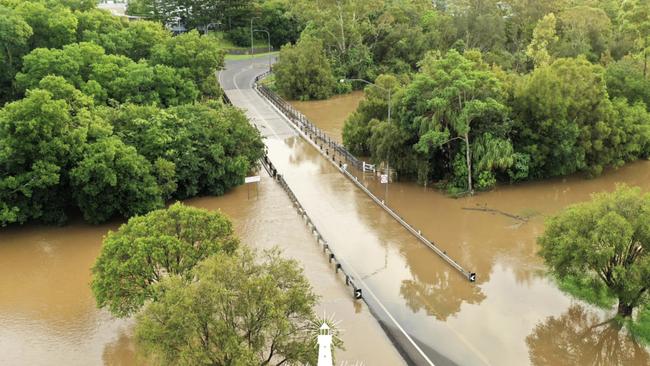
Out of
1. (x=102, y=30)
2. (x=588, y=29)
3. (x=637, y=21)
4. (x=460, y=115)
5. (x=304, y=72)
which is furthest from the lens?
(x=304, y=72)

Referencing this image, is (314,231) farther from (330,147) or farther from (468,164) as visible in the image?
(330,147)

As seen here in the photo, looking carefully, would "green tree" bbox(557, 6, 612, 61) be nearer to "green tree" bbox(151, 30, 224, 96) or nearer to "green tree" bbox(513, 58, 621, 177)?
"green tree" bbox(513, 58, 621, 177)

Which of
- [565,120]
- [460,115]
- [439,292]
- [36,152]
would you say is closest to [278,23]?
[460,115]

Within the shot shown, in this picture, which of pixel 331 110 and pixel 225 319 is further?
pixel 331 110

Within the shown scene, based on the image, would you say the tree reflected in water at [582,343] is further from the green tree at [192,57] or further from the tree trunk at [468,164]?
the green tree at [192,57]

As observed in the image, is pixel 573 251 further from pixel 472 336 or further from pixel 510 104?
pixel 510 104

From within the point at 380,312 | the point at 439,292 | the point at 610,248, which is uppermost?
the point at 610,248

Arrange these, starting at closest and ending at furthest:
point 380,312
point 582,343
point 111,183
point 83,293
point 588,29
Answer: point 582,343, point 380,312, point 83,293, point 111,183, point 588,29

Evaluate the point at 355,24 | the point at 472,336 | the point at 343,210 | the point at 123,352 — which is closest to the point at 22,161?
the point at 123,352

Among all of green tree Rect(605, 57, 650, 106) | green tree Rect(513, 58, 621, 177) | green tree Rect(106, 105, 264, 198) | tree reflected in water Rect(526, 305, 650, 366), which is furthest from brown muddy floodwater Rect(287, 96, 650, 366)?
green tree Rect(106, 105, 264, 198)
